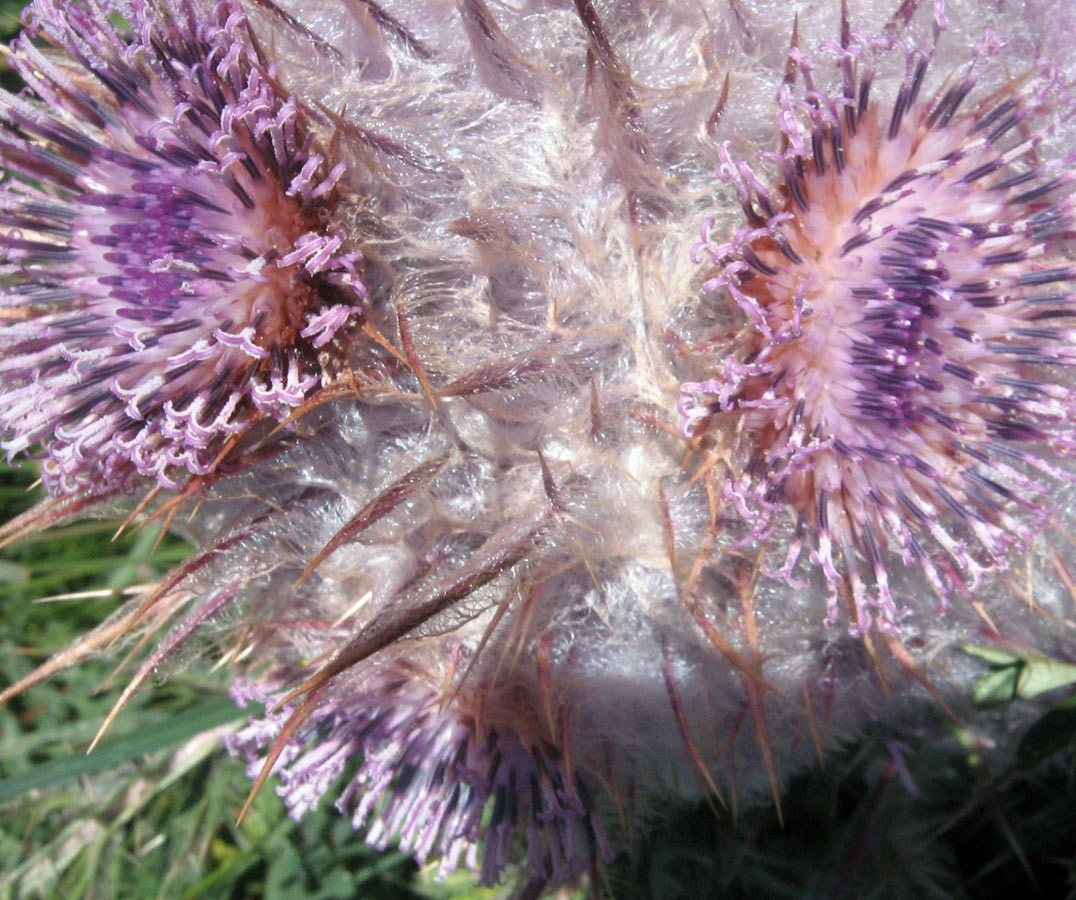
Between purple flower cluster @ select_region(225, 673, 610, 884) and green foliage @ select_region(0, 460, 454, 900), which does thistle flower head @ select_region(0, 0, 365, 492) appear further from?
green foliage @ select_region(0, 460, 454, 900)

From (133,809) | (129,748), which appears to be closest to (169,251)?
(129,748)

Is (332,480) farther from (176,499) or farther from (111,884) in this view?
(111,884)

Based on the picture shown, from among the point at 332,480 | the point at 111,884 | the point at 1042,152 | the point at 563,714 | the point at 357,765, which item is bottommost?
the point at 111,884

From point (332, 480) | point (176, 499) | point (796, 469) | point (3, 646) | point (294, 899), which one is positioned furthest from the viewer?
point (3, 646)

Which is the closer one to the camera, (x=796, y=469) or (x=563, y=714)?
(x=796, y=469)

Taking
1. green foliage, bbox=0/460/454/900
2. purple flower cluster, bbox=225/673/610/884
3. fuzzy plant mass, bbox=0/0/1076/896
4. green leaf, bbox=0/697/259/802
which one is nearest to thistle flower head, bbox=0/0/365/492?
fuzzy plant mass, bbox=0/0/1076/896

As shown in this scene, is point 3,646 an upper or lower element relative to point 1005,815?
upper

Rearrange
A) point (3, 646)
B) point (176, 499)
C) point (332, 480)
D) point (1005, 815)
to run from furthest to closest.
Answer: point (3, 646)
point (1005, 815)
point (332, 480)
point (176, 499)

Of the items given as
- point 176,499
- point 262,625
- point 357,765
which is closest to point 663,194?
point 176,499
